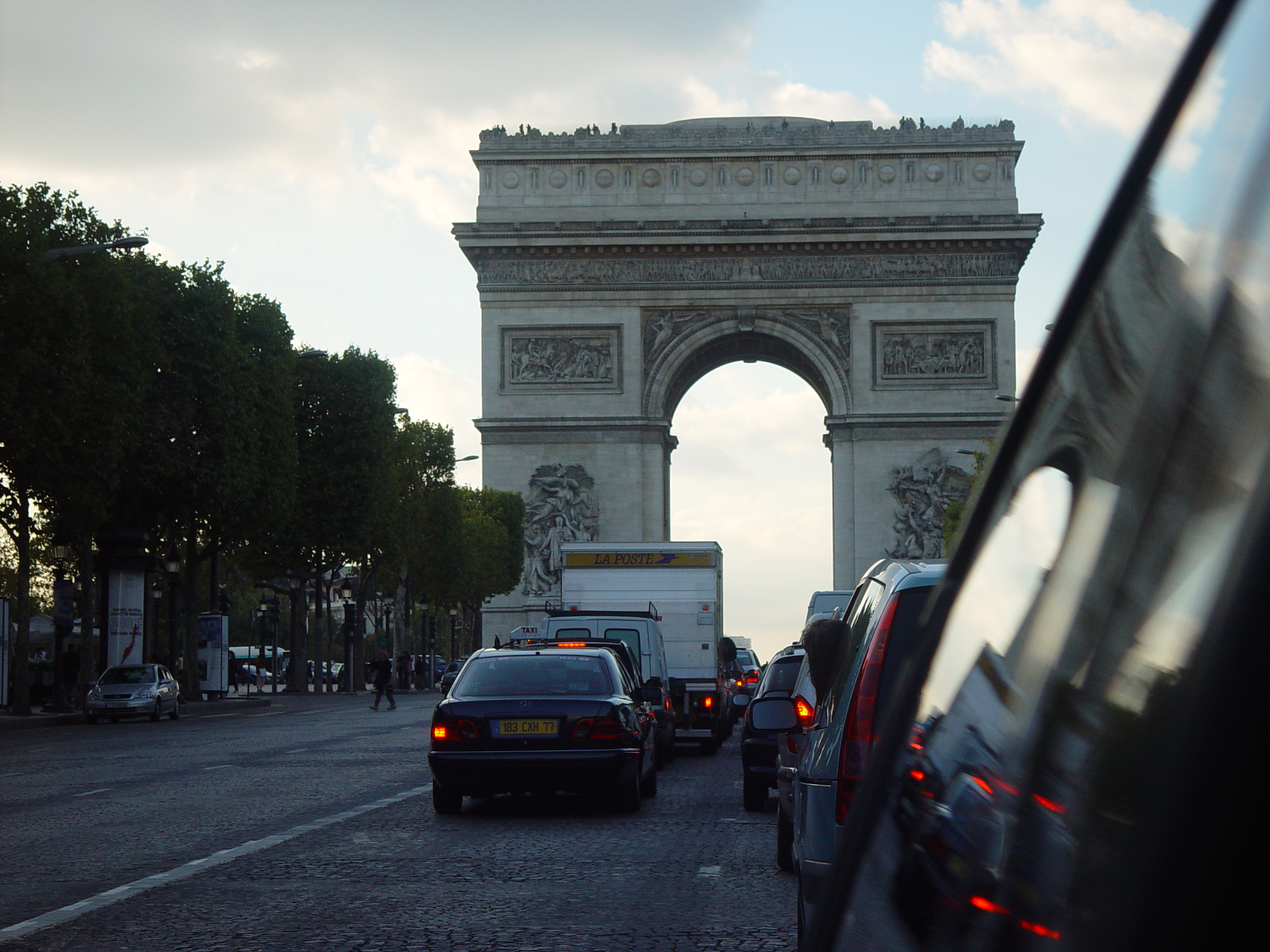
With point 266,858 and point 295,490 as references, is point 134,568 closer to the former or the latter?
point 295,490

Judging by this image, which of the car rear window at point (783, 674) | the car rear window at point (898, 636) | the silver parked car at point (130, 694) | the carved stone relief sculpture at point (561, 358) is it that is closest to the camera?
the car rear window at point (898, 636)

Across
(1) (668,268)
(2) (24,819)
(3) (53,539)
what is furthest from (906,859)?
(1) (668,268)

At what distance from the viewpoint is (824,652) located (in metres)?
6.68

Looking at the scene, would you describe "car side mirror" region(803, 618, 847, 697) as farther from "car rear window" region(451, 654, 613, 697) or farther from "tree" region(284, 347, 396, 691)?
"tree" region(284, 347, 396, 691)

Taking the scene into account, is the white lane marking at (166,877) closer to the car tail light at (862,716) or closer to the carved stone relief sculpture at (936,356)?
the car tail light at (862,716)

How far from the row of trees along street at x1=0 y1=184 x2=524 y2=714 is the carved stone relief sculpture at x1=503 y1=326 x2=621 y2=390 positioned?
3759 millimetres

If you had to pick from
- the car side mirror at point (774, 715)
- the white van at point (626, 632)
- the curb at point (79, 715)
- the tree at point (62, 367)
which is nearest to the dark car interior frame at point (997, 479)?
the car side mirror at point (774, 715)

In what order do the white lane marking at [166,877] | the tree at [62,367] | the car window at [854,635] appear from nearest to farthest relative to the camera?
1. the car window at [854,635]
2. the white lane marking at [166,877]
3. the tree at [62,367]

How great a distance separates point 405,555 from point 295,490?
2051 cm

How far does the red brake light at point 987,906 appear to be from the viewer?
125 centimetres

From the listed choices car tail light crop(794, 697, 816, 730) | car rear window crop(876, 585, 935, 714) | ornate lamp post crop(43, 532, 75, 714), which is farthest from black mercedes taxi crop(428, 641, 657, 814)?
ornate lamp post crop(43, 532, 75, 714)

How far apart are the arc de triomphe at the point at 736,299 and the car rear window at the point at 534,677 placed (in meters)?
37.8

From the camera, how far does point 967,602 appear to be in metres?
1.56

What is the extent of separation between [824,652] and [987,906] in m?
5.41
